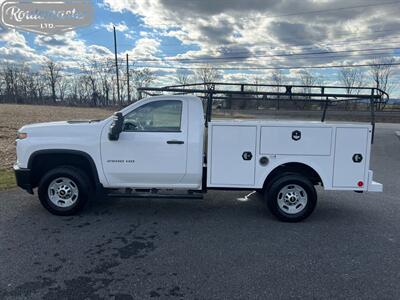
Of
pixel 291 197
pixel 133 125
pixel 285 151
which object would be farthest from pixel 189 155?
pixel 291 197

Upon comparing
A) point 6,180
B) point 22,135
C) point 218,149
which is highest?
point 22,135

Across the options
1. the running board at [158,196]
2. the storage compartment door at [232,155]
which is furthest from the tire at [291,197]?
the running board at [158,196]

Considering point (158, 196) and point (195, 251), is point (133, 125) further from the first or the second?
point (195, 251)

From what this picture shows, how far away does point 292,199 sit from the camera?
494 cm

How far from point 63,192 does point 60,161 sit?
1.67ft

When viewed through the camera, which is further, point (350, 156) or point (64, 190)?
point (64, 190)

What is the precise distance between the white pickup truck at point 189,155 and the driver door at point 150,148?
0.02 m

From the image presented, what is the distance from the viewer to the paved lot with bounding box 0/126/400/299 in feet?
10.1

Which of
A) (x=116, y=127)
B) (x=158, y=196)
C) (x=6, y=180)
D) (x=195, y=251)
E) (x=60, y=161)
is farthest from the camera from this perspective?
(x=6, y=180)

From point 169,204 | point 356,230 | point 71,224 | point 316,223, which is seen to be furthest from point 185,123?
point 356,230

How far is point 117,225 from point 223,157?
192 centimetres

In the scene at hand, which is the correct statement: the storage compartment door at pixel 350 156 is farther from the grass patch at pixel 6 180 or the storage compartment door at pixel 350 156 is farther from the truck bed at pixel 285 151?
the grass patch at pixel 6 180

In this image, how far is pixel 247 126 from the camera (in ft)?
15.6

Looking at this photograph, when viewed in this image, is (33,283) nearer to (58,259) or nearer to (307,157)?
(58,259)
